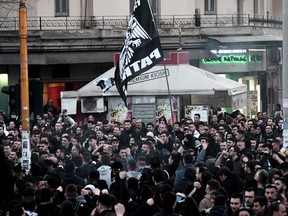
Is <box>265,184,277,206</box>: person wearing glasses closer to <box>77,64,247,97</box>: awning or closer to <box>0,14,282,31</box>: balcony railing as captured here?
<box>77,64,247,97</box>: awning

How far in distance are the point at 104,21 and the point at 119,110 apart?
12946 millimetres

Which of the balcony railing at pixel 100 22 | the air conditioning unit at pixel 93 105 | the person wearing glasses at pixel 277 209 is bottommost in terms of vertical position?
the person wearing glasses at pixel 277 209

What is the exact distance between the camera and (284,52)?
2398 centimetres

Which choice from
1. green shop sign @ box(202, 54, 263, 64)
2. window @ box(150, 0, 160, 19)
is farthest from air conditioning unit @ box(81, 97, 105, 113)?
window @ box(150, 0, 160, 19)

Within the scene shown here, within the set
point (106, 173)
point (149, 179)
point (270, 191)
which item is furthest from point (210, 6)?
point (270, 191)

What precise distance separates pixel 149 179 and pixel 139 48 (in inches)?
253

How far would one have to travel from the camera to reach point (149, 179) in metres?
17.3

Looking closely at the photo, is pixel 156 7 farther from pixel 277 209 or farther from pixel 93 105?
pixel 277 209

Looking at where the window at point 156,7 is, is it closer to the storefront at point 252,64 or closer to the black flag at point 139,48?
the storefront at point 252,64

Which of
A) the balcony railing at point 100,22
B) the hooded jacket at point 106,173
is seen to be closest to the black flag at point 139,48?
the hooded jacket at point 106,173

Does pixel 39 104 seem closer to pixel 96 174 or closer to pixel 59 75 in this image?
pixel 96 174

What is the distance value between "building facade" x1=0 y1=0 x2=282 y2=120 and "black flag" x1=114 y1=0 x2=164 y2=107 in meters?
22.0

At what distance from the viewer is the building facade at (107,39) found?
4712 cm

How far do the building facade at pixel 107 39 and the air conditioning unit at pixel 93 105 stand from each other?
870 centimetres
